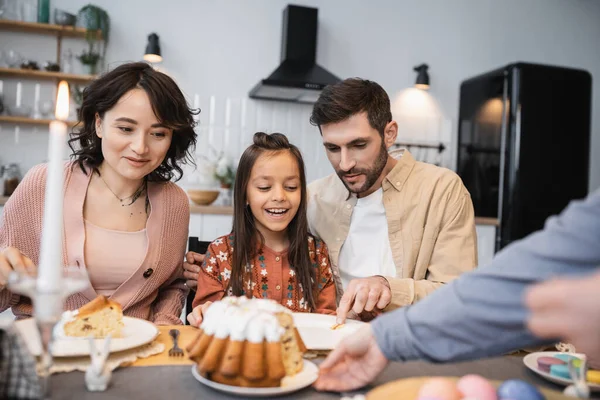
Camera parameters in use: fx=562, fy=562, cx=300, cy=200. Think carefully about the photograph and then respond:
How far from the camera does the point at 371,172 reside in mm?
2035

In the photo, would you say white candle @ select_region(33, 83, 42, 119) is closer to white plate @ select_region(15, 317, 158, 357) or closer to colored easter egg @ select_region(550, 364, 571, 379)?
white plate @ select_region(15, 317, 158, 357)

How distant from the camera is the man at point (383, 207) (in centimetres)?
199

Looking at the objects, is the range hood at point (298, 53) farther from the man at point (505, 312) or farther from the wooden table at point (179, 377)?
the man at point (505, 312)

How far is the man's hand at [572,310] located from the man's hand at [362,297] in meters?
0.74

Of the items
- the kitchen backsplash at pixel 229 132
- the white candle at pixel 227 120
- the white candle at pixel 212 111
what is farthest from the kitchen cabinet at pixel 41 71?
the white candle at pixel 227 120

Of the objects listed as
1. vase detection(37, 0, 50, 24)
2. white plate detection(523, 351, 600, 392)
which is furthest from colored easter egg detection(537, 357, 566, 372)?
vase detection(37, 0, 50, 24)

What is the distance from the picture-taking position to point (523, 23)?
561cm

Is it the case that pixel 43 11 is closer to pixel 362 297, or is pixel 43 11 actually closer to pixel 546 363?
pixel 362 297

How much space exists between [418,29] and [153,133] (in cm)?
418

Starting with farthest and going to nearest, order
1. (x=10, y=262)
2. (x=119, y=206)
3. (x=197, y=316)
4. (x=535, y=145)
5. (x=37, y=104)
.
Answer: (x=535, y=145) < (x=37, y=104) < (x=119, y=206) < (x=197, y=316) < (x=10, y=262)

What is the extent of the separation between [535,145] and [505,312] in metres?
4.19

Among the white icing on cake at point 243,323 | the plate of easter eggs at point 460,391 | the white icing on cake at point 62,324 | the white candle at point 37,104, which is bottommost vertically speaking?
the white icing on cake at point 62,324

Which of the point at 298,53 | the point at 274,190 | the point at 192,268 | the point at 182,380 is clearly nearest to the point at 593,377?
the point at 182,380

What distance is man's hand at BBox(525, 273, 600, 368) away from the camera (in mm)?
Result: 630
